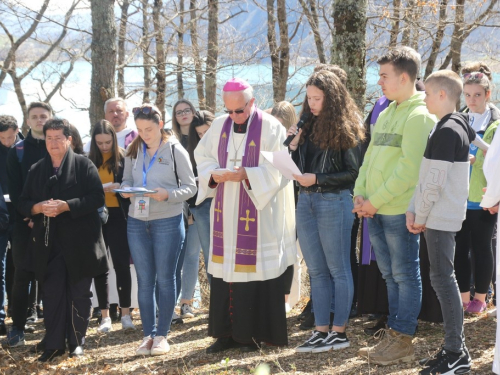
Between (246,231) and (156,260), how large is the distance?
88 centimetres

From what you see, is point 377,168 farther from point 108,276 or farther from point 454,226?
point 108,276

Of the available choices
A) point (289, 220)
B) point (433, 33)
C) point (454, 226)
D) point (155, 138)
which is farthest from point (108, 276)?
point (433, 33)

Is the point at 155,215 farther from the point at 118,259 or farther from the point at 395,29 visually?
the point at 395,29

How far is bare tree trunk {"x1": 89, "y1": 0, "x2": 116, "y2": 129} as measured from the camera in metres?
9.71

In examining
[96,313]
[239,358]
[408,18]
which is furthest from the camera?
[408,18]

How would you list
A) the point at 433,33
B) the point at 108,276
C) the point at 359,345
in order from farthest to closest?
the point at 433,33 → the point at 108,276 → the point at 359,345

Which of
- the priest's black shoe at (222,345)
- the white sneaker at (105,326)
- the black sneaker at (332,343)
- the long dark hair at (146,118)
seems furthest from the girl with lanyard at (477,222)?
the white sneaker at (105,326)

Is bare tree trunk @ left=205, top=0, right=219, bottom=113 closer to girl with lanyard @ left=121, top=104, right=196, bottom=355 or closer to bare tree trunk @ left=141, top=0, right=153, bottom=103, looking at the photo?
bare tree trunk @ left=141, top=0, right=153, bottom=103

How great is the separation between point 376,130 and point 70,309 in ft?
9.89

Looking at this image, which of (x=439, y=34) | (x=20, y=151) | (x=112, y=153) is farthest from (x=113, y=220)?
(x=439, y=34)

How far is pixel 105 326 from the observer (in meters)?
6.91

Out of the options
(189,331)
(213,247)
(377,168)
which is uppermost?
(377,168)

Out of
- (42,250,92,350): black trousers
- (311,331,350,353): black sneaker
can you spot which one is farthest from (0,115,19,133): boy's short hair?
(311,331,350,353): black sneaker

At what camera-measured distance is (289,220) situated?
571cm
